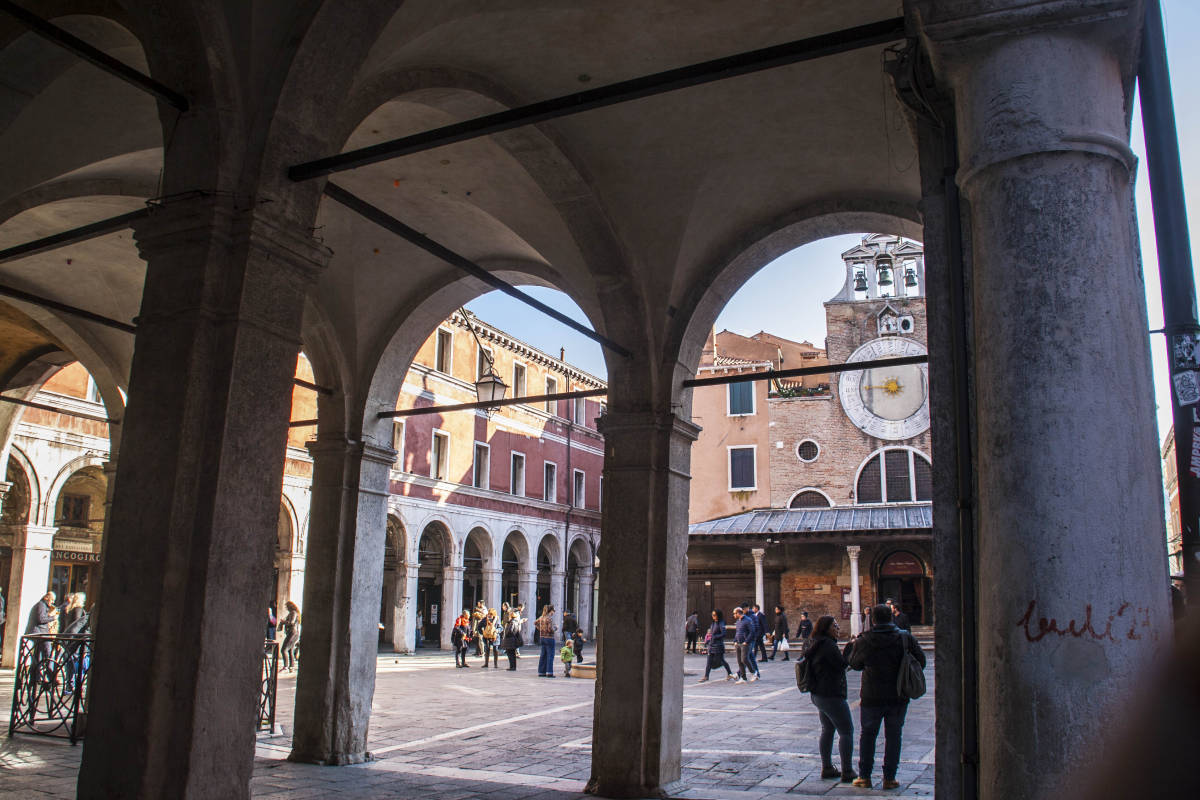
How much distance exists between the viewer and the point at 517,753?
8766mm

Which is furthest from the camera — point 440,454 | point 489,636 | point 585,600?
point 585,600

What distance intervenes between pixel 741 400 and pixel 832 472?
13.2ft

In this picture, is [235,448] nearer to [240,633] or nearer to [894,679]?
[240,633]

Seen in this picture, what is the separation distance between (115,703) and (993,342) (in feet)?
11.4

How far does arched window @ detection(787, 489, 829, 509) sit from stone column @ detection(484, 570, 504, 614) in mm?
9831

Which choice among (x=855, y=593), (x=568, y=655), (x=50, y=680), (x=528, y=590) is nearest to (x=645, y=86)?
(x=50, y=680)

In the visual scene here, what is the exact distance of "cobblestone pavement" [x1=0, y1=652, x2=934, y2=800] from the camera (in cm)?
684

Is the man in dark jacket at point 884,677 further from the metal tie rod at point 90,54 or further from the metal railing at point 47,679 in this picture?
the metal railing at point 47,679

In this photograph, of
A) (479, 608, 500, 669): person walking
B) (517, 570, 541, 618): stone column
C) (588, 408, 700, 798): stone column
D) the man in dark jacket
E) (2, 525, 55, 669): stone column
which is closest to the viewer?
the man in dark jacket

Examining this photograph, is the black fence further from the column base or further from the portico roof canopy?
the portico roof canopy

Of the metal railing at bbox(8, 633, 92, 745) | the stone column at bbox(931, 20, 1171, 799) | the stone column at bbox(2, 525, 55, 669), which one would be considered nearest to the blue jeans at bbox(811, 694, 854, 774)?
the stone column at bbox(931, 20, 1171, 799)

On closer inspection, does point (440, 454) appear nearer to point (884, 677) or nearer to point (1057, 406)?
point (884, 677)

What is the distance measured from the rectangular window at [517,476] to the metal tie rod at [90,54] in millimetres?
27580

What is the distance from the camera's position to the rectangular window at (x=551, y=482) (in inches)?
1323
